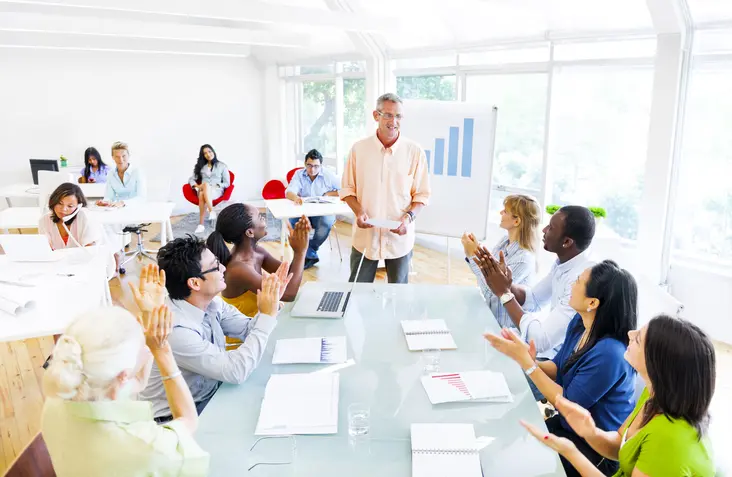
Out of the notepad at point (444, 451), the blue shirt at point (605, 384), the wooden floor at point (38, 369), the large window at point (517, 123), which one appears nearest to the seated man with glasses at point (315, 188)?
the wooden floor at point (38, 369)

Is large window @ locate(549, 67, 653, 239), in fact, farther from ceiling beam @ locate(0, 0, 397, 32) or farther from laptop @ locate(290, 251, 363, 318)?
laptop @ locate(290, 251, 363, 318)

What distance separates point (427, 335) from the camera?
2.36m

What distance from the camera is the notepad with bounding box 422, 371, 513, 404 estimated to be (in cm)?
185

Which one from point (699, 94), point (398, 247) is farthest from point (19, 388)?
point (699, 94)

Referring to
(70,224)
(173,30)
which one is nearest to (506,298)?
(70,224)

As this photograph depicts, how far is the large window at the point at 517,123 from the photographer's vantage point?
5.60m

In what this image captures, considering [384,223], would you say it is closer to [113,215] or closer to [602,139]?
[602,139]

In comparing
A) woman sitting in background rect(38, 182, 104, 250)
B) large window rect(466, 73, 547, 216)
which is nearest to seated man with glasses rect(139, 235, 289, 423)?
woman sitting in background rect(38, 182, 104, 250)

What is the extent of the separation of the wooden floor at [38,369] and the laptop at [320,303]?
5.12ft

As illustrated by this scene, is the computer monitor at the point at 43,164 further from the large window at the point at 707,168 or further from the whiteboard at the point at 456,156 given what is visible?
the large window at the point at 707,168

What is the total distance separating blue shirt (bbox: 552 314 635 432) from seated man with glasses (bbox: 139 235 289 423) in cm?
116

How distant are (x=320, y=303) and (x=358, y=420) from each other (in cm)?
107

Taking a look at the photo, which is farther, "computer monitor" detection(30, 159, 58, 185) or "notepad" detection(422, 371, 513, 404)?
"computer monitor" detection(30, 159, 58, 185)

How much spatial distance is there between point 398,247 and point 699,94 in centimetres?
273
